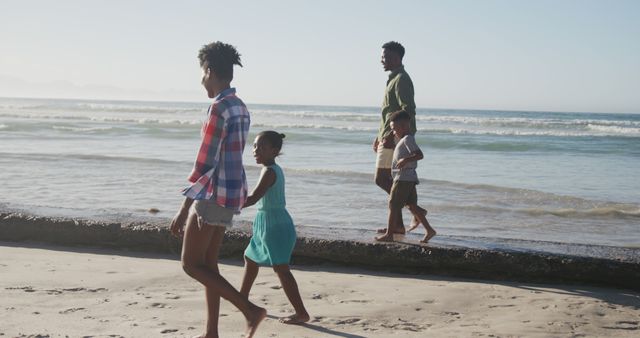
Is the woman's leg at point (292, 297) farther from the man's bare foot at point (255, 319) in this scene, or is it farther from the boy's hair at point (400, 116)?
the boy's hair at point (400, 116)

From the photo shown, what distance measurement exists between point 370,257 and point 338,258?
25cm

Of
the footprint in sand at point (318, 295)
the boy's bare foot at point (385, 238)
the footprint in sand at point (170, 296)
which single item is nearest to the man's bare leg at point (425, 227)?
the boy's bare foot at point (385, 238)

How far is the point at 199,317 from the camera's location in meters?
4.11

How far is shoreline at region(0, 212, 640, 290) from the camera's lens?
5.18 meters

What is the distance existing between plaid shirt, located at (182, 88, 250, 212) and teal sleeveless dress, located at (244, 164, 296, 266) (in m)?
0.58

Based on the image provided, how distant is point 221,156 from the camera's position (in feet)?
11.3

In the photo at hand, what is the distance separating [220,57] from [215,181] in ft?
1.90

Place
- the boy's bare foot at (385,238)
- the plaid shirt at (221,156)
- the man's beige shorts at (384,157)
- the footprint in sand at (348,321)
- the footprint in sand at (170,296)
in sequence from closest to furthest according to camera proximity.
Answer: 1. the plaid shirt at (221,156)
2. the footprint in sand at (348,321)
3. the footprint in sand at (170,296)
4. the boy's bare foot at (385,238)
5. the man's beige shorts at (384,157)

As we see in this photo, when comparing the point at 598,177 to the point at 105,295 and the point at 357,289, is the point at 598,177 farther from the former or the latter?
the point at 105,295

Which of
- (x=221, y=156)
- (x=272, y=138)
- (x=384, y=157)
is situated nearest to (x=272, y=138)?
(x=272, y=138)

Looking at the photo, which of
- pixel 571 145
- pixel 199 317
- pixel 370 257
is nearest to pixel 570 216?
pixel 370 257

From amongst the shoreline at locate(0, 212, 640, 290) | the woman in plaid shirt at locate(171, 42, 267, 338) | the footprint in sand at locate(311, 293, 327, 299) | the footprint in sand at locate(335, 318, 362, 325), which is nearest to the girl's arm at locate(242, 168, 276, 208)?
the woman in plaid shirt at locate(171, 42, 267, 338)

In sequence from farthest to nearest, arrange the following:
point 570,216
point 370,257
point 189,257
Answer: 1. point 570,216
2. point 370,257
3. point 189,257

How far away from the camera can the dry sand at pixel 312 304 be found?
3.95 metres
